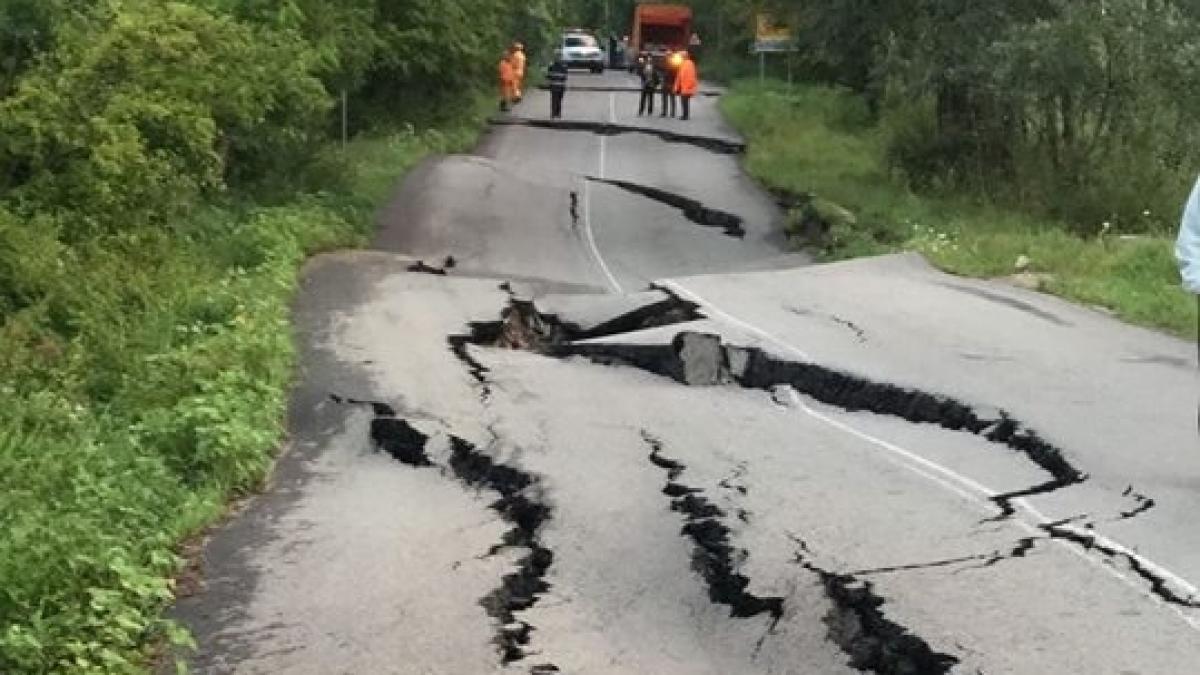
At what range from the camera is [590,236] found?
76.9 ft

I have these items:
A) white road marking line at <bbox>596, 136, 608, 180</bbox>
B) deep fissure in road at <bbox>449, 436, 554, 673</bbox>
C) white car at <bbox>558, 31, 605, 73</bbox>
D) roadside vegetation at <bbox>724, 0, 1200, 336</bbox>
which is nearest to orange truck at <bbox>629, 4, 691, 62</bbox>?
white car at <bbox>558, 31, 605, 73</bbox>

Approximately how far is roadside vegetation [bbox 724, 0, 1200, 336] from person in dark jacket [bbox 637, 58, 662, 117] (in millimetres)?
16232

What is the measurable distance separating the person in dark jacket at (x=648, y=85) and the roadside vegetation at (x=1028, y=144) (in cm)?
1623

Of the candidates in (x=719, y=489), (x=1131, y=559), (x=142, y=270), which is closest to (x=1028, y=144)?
(x=142, y=270)

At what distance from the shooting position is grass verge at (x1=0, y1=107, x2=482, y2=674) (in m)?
6.02

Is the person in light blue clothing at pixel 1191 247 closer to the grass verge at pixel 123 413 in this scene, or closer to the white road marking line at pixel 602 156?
the grass verge at pixel 123 413

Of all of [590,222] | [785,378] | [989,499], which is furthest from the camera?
[590,222]

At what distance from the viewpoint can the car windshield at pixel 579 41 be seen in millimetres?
67438

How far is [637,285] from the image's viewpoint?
1911 cm

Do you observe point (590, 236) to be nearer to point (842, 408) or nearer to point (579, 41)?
point (842, 408)

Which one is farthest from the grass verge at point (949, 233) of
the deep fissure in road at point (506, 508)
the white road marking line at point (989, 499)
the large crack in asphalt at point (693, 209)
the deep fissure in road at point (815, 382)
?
the deep fissure in road at point (506, 508)

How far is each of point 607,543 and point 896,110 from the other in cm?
2189

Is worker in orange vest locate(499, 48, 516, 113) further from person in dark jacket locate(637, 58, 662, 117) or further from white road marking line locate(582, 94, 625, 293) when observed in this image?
white road marking line locate(582, 94, 625, 293)

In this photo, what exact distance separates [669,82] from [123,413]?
34.5m
